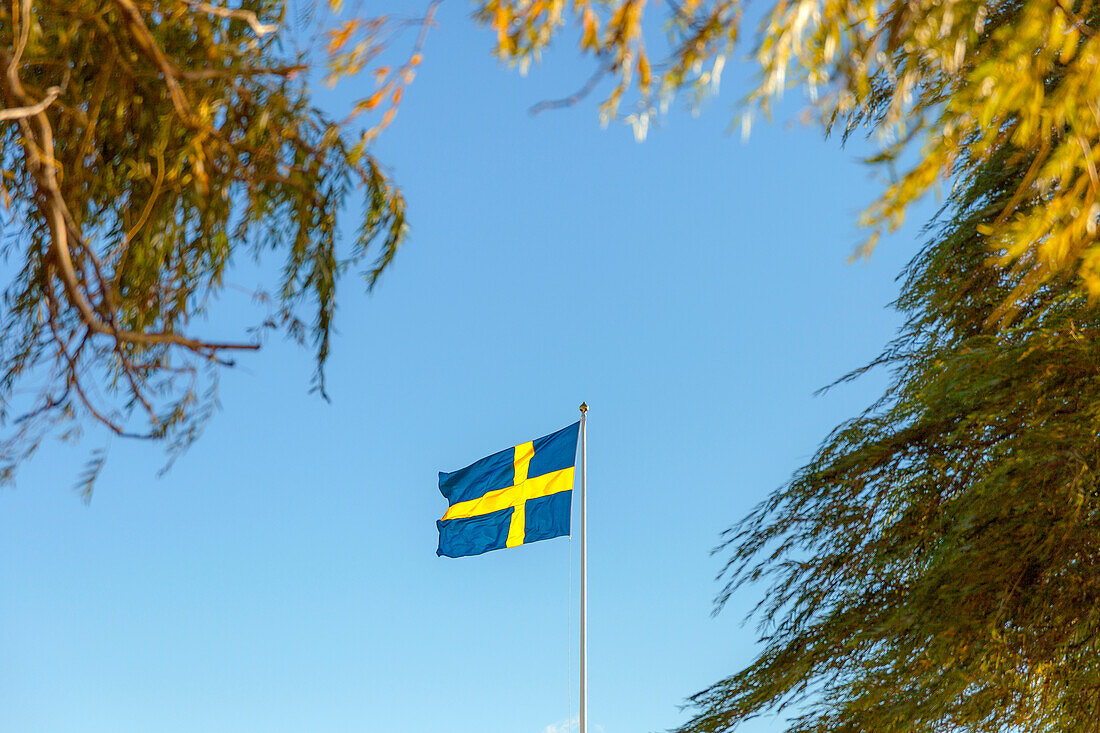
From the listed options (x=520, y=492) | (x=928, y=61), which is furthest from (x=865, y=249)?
(x=520, y=492)

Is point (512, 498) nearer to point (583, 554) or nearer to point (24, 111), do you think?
point (583, 554)

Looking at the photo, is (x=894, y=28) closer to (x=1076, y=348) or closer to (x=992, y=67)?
(x=992, y=67)

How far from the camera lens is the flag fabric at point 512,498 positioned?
32.3 feet

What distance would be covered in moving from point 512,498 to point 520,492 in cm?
10

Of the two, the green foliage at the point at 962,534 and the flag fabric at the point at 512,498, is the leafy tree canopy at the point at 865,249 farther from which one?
the flag fabric at the point at 512,498

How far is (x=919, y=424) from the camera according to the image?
18.9 ft

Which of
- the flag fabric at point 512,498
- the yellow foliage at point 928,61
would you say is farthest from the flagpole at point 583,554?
the yellow foliage at point 928,61

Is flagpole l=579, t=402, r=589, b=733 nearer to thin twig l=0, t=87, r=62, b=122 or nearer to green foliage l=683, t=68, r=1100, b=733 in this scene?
green foliage l=683, t=68, r=1100, b=733

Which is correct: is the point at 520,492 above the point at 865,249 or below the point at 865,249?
above

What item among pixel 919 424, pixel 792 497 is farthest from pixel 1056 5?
pixel 792 497

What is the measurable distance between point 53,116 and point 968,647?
430 centimetres

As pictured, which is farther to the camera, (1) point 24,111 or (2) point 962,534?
(2) point 962,534

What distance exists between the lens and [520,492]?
10.0 metres

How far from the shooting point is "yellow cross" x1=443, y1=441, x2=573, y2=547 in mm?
9906
